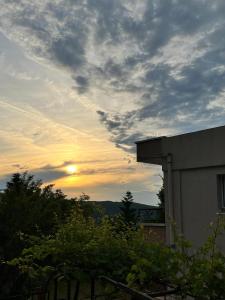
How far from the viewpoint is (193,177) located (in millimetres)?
11062

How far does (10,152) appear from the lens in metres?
18.8

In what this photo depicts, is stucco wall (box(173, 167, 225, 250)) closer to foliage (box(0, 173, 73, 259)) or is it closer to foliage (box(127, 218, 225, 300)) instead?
foliage (box(0, 173, 73, 259))

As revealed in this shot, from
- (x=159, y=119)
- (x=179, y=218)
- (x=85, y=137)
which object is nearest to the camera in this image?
(x=179, y=218)

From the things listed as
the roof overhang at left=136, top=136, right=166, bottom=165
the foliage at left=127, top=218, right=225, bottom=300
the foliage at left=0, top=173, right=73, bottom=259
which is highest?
the roof overhang at left=136, top=136, right=166, bottom=165

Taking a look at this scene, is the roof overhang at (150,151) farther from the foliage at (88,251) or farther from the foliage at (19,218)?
the foliage at (88,251)

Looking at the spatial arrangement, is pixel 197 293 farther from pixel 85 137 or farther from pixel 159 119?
pixel 85 137

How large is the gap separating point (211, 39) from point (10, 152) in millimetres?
10944

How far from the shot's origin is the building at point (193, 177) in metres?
10.4

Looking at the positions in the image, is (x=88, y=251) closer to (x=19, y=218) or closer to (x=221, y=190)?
(x=221, y=190)

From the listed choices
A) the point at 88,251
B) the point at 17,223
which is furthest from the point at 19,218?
the point at 88,251

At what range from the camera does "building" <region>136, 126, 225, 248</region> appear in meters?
10.4

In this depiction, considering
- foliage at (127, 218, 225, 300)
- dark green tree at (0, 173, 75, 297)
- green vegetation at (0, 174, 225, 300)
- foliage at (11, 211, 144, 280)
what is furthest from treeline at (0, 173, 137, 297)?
foliage at (127, 218, 225, 300)

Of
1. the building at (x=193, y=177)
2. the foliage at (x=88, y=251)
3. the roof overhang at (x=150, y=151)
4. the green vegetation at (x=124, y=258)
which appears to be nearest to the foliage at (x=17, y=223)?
the roof overhang at (x=150, y=151)

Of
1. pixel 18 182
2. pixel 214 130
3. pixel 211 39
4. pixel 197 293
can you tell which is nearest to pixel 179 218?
pixel 214 130
